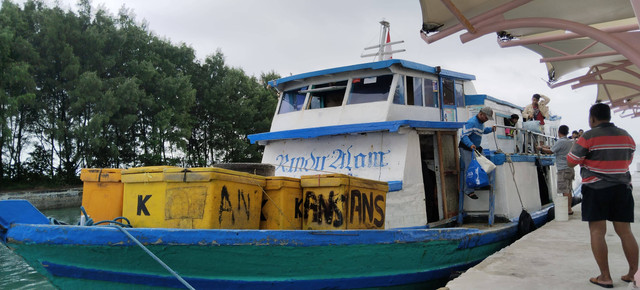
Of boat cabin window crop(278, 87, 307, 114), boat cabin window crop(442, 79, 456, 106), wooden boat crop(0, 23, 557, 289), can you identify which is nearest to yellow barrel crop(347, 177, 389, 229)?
wooden boat crop(0, 23, 557, 289)

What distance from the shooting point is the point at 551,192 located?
11406 millimetres

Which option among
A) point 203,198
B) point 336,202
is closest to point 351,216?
point 336,202

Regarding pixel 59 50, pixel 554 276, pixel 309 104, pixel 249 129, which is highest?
pixel 59 50

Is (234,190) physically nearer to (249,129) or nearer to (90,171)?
(90,171)

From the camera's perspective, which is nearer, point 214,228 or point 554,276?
point 214,228

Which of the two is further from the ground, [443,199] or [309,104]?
[309,104]

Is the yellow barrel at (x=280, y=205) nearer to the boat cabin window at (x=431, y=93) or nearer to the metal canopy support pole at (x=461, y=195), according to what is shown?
the metal canopy support pole at (x=461, y=195)

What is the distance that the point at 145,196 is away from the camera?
418 centimetres

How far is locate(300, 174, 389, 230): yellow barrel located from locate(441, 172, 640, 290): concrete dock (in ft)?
3.79

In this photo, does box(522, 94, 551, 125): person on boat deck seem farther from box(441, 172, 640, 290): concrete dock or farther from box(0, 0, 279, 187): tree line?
box(0, 0, 279, 187): tree line

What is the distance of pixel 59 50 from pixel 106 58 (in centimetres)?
297

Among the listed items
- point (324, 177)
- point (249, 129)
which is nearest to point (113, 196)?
point (324, 177)

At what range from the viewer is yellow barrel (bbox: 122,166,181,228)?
4086mm

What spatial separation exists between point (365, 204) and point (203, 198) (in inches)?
71.6
